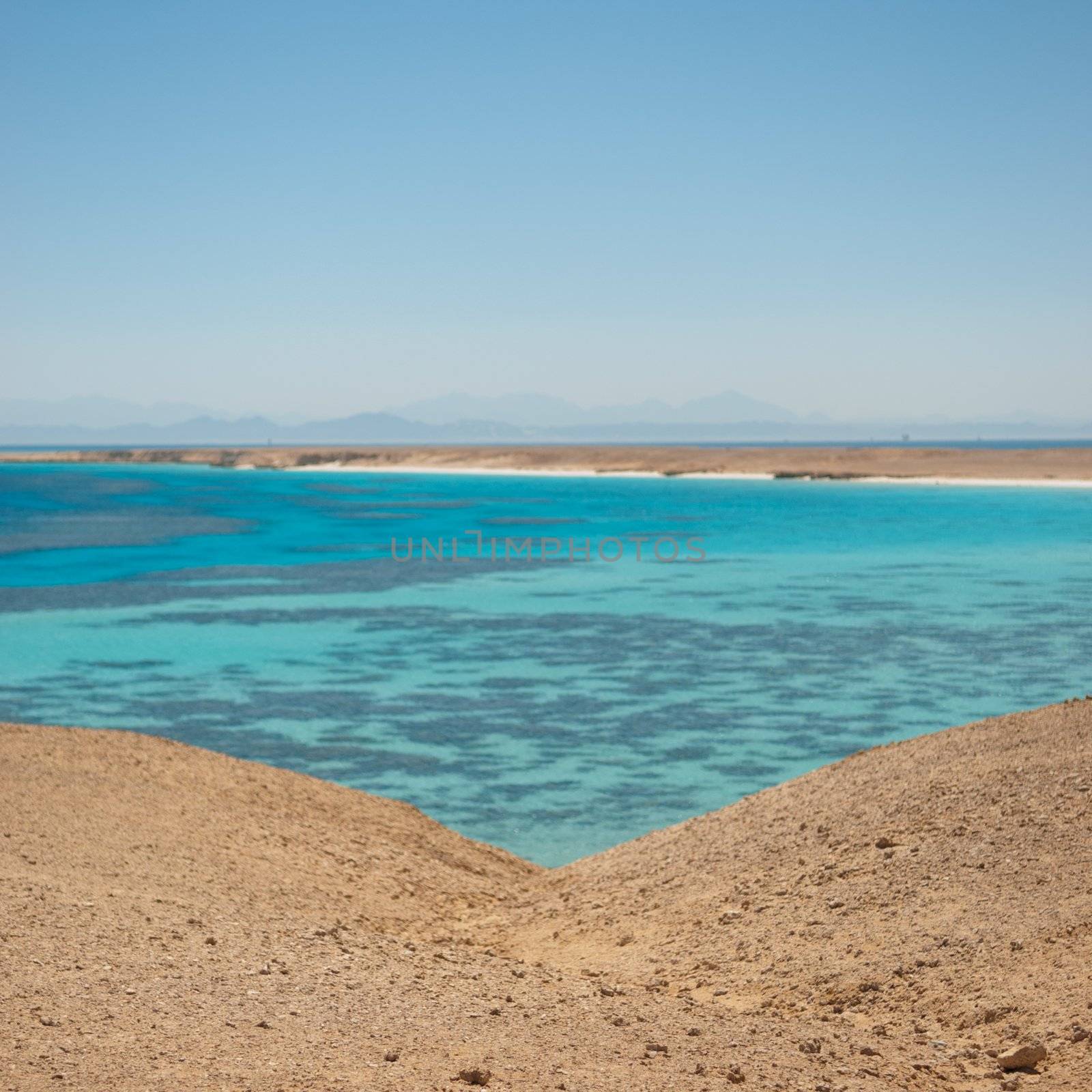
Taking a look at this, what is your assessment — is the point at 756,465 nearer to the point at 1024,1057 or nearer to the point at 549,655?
the point at 549,655

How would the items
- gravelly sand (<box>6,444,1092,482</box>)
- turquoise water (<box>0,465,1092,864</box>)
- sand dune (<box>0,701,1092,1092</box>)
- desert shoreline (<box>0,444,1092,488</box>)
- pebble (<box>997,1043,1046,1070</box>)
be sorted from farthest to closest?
gravelly sand (<box>6,444,1092,482</box>) < desert shoreline (<box>0,444,1092,488</box>) < turquoise water (<box>0,465,1092,864</box>) < pebble (<box>997,1043,1046,1070</box>) < sand dune (<box>0,701,1092,1092</box>)

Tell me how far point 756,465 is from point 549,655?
342ft

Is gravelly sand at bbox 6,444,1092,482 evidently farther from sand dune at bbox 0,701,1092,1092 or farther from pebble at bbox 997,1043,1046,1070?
pebble at bbox 997,1043,1046,1070

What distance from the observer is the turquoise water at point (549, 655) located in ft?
49.4

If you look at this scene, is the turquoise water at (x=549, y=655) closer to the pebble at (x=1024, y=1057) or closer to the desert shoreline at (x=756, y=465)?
the pebble at (x=1024, y=1057)

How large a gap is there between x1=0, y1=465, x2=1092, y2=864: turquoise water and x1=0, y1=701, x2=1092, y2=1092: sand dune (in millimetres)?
2974

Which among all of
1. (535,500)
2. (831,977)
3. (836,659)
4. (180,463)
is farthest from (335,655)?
(180,463)

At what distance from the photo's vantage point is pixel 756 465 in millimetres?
124875

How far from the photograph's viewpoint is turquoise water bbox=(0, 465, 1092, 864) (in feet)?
49.4

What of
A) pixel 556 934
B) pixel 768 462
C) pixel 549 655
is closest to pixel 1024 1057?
pixel 556 934

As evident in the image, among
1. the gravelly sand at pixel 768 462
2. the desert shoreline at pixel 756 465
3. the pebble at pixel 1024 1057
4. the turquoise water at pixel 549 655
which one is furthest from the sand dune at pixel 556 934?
the gravelly sand at pixel 768 462

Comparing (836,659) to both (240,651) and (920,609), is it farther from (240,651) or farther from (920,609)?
(240,651)

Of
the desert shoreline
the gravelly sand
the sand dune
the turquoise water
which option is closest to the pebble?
the sand dune

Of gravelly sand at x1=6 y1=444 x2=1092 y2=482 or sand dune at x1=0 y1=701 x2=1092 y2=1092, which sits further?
gravelly sand at x1=6 y1=444 x2=1092 y2=482
